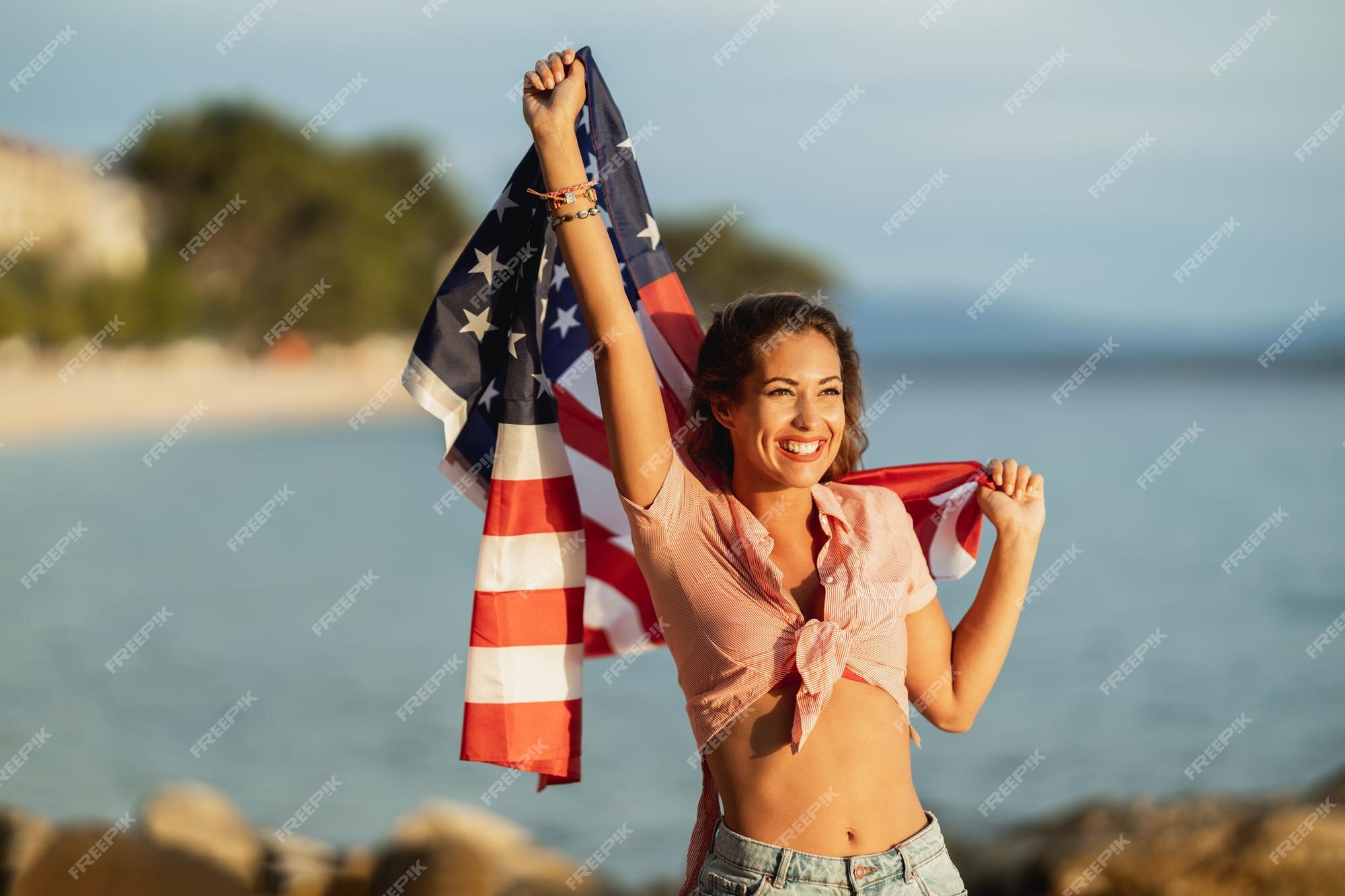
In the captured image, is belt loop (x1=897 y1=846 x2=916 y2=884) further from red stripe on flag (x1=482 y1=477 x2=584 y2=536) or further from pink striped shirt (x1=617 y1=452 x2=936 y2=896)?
red stripe on flag (x1=482 y1=477 x2=584 y2=536)

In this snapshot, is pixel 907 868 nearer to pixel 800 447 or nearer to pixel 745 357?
pixel 800 447

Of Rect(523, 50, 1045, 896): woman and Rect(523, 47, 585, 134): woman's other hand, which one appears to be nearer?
Rect(523, 50, 1045, 896): woman

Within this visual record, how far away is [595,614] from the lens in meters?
3.29

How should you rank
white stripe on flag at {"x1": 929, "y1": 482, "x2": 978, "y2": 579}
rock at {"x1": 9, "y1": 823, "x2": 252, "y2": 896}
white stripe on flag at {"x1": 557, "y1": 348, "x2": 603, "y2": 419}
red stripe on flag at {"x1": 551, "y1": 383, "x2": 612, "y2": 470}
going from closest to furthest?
white stripe on flag at {"x1": 929, "y1": 482, "x2": 978, "y2": 579} < white stripe on flag at {"x1": 557, "y1": 348, "x2": 603, "y2": 419} < red stripe on flag at {"x1": 551, "y1": 383, "x2": 612, "y2": 470} < rock at {"x1": 9, "y1": 823, "x2": 252, "y2": 896}

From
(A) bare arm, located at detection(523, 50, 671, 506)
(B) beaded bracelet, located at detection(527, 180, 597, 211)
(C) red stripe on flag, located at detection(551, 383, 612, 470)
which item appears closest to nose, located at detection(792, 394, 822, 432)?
(A) bare arm, located at detection(523, 50, 671, 506)

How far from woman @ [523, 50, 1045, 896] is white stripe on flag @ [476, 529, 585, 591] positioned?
0.56 meters

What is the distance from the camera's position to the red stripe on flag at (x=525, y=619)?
2980mm

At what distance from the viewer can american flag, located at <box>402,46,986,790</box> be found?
2922 millimetres

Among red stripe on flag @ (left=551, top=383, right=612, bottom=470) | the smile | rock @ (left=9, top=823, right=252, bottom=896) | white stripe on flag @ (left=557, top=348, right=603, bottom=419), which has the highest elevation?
white stripe on flag @ (left=557, top=348, right=603, bottom=419)

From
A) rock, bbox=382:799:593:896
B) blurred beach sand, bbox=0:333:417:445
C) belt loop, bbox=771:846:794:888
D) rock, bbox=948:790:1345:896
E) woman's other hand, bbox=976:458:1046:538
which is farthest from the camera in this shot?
blurred beach sand, bbox=0:333:417:445

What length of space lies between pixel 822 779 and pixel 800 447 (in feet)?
2.02

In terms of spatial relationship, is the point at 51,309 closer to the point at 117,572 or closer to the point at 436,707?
the point at 117,572

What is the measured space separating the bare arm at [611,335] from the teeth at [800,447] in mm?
A: 229

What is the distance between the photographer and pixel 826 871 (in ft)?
7.54
